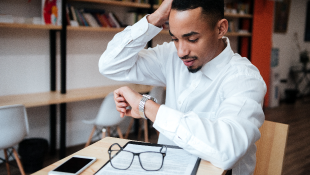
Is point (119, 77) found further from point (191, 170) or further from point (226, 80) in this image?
point (191, 170)

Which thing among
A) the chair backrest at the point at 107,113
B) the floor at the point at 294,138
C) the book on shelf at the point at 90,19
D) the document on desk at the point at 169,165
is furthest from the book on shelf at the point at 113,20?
the document on desk at the point at 169,165

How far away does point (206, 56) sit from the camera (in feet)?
3.92

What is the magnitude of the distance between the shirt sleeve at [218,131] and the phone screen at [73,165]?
0.28 m

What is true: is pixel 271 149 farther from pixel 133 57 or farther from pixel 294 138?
pixel 294 138

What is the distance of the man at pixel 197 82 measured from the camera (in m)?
0.89

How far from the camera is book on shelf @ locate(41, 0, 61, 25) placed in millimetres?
2844

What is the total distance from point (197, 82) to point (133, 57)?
1.28 ft

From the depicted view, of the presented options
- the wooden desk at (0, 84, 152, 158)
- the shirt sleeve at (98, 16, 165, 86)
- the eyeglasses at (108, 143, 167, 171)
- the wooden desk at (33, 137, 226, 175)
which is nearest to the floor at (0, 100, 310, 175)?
the wooden desk at (0, 84, 152, 158)

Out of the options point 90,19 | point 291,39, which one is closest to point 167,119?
point 90,19

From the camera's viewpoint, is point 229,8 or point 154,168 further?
point 229,8

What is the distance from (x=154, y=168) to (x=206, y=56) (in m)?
0.57

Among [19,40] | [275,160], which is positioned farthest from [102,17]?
[275,160]

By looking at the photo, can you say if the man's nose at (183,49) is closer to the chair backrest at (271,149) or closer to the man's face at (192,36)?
the man's face at (192,36)

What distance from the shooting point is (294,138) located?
4.03 metres
